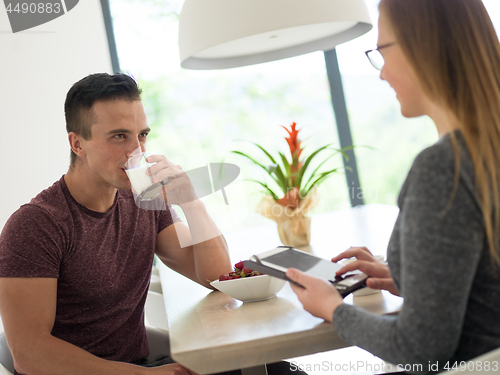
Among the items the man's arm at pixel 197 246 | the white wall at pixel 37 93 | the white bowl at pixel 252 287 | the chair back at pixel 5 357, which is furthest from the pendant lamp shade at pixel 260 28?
the white wall at pixel 37 93

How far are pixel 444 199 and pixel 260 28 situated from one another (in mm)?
634

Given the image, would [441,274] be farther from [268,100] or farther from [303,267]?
[268,100]

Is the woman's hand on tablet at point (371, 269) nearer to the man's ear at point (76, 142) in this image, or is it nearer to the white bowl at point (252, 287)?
the white bowl at point (252, 287)

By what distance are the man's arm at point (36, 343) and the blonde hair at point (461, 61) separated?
2.77 ft

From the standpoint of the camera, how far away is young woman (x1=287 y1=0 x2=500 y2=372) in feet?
2.18

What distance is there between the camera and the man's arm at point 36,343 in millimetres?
1126

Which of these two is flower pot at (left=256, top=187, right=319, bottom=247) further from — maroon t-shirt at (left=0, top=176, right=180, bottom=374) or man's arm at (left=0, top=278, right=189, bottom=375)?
man's arm at (left=0, top=278, right=189, bottom=375)

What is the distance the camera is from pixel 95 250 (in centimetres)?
136

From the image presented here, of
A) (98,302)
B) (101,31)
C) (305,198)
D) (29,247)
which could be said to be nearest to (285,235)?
(305,198)

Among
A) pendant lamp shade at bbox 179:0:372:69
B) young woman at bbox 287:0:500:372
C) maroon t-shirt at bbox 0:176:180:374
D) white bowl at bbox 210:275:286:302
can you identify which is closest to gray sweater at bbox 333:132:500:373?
young woman at bbox 287:0:500:372

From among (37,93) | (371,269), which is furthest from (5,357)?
(37,93)

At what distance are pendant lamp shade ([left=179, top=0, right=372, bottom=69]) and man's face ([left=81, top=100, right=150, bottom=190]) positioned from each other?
253mm

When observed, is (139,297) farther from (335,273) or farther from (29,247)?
(335,273)

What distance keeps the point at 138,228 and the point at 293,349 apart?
2.61 feet
